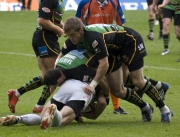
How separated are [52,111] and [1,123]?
Result: 78 centimetres

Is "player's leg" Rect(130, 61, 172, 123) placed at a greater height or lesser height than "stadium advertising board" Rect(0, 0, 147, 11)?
greater

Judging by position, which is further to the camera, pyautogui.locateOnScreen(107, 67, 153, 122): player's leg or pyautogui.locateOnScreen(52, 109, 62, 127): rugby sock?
pyautogui.locateOnScreen(107, 67, 153, 122): player's leg

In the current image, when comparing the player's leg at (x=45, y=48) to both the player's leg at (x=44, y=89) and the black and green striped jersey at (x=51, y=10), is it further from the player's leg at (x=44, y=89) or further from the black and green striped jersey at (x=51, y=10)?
the black and green striped jersey at (x=51, y=10)

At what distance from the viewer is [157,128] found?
26.6 feet

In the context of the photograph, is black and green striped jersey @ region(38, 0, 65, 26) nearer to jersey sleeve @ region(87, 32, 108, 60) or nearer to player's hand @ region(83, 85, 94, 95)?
jersey sleeve @ region(87, 32, 108, 60)

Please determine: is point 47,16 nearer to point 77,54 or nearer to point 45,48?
point 45,48

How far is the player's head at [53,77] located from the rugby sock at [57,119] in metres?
0.47

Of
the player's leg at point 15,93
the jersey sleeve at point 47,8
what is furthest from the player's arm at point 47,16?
the player's leg at point 15,93

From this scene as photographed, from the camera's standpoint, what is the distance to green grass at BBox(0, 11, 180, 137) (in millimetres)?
7723

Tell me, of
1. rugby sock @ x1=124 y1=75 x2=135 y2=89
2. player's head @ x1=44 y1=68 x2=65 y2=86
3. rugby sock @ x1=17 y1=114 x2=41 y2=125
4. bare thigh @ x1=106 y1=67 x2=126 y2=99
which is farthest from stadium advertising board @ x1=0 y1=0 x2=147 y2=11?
rugby sock @ x1=17 y1=114 x2=41 y2=125

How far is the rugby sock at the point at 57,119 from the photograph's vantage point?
7600 mm

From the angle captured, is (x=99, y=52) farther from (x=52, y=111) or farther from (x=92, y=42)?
(x=52, y=111)

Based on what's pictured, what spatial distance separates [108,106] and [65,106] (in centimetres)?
246

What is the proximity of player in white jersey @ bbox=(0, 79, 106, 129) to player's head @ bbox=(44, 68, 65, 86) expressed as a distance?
0.11m
